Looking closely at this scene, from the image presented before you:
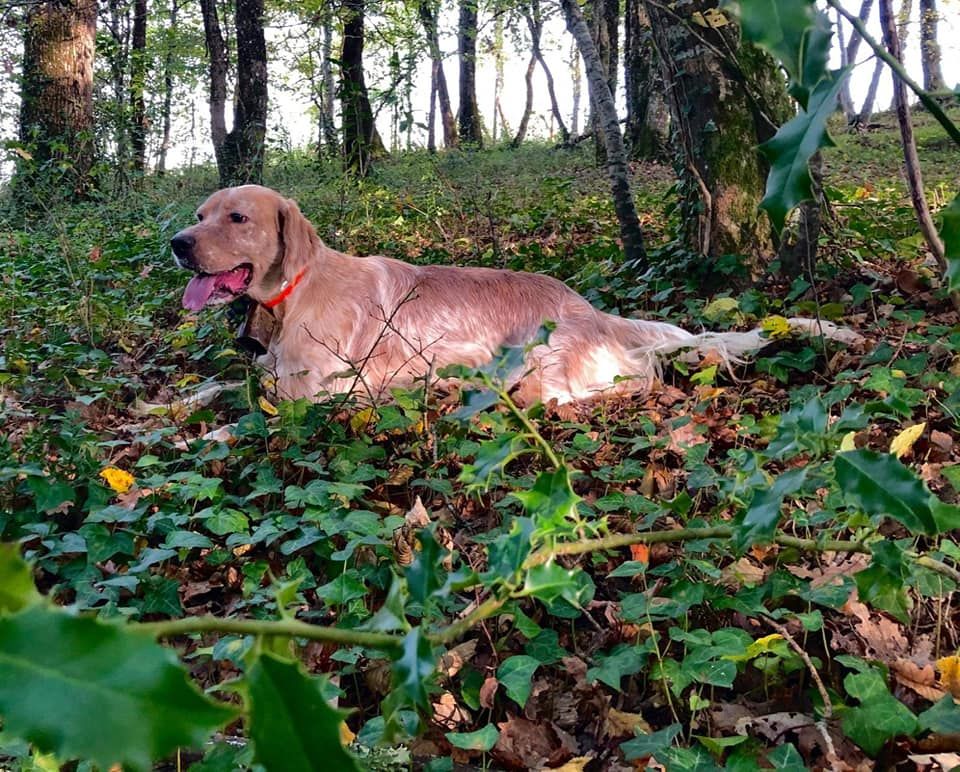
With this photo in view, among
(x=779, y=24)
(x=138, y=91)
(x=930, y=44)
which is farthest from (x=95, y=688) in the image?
(x=930, y=44)

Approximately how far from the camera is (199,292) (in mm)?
4980

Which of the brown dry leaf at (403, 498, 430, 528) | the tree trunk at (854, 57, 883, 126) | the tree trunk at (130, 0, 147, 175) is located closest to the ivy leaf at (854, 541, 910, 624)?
the brown dry leaf at (403, 498, 430, 528)

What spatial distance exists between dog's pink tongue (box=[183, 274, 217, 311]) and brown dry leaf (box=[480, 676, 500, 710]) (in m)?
3.39

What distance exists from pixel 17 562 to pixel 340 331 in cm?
472

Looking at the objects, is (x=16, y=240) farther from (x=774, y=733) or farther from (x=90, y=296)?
(x=774, y=733)

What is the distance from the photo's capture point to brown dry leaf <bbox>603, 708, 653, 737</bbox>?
208 cm

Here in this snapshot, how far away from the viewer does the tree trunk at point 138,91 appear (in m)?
12.1

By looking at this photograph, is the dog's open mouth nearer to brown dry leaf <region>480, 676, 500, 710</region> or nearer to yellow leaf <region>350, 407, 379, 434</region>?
yellow leaf <region>350, 407, 379, 434</region>

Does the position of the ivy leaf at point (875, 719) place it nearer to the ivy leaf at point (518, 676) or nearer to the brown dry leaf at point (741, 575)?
the brown dry leaf at point (741, 575)

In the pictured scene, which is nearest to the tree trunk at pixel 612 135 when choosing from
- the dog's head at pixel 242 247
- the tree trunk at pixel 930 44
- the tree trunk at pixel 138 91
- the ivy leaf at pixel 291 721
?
the dog's head at pixel 242 247

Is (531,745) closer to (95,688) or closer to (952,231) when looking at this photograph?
(952,231)

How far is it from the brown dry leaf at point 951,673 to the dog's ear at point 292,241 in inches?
160

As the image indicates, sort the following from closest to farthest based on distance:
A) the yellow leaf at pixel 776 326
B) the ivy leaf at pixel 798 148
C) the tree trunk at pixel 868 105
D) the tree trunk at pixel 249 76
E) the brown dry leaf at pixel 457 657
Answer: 1. the ivy leaf at pixel 798 148
2. the brown dry leaf at pixel 457 657
3. the yellow leaf at pixel 776 326
4. the tree trunk at pixel 249 76
5. the tree trunk at pixel 868 105

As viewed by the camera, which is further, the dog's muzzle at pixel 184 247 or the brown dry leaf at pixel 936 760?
the dog's muzzle at pixel 184 247
